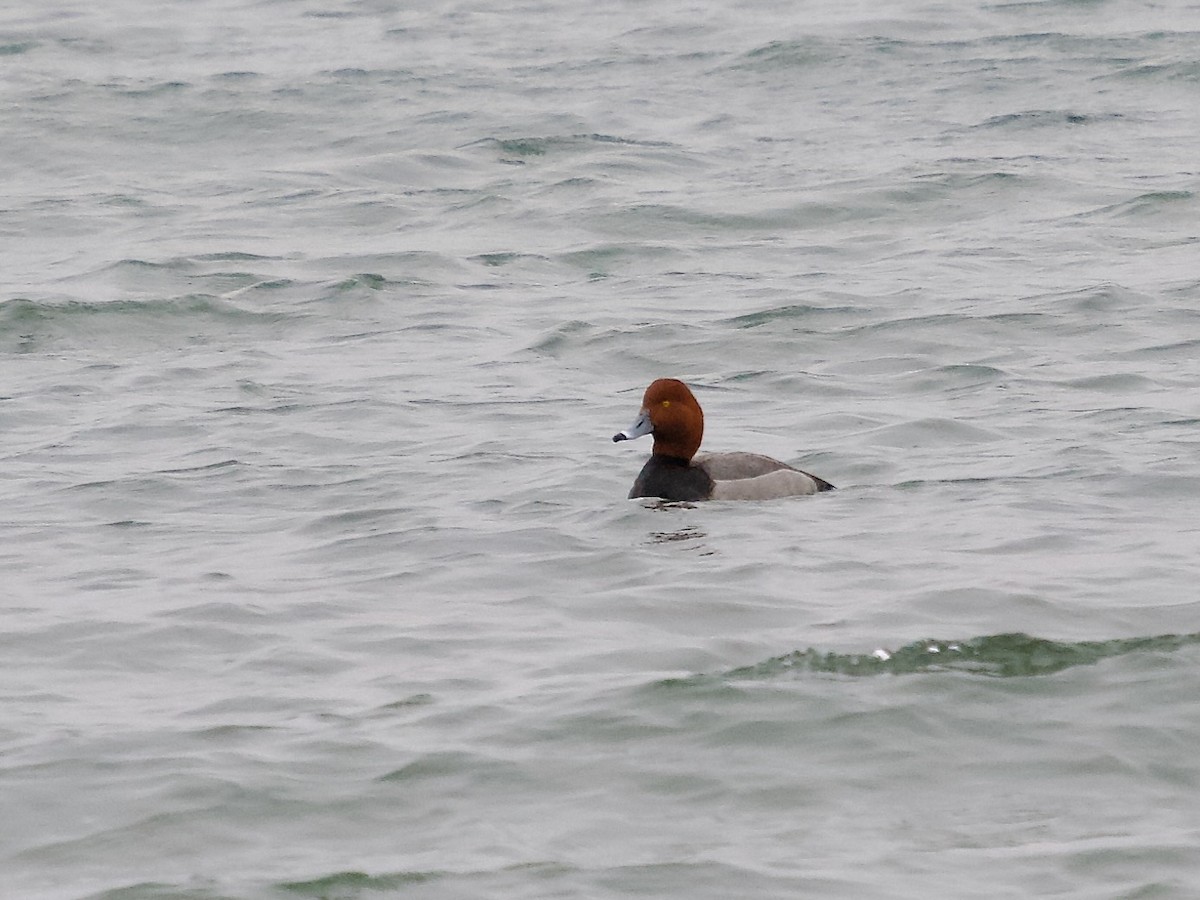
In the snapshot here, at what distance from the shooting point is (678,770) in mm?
6688

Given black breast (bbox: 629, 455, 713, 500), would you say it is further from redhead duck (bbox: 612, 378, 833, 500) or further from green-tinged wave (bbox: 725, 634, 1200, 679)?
green-tinged wave (bbox: 725, 634, 1200, 679)

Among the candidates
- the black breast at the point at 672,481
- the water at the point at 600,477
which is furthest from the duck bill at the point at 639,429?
the water at the point at 600,477

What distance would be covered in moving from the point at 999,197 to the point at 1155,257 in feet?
8.05

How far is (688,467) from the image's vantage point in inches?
421

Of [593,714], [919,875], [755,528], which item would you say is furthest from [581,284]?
[919,875]

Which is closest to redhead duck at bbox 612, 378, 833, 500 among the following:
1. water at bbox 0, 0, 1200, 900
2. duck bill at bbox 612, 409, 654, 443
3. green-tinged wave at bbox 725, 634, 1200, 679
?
duck bill at bbox 612, 409, 654, 443

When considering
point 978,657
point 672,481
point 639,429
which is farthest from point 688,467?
point 978,657

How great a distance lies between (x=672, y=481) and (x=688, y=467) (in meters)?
0.16

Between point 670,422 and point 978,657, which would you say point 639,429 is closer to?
point 670,422

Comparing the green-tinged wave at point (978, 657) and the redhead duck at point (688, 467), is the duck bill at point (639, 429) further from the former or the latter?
the green-tinged wave at point (978, 657)

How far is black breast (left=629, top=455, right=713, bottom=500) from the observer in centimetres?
1053

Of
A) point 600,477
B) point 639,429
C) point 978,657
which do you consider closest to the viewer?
point 978,657

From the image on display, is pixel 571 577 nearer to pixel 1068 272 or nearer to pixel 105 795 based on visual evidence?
pixel 105 795

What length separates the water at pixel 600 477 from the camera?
6.37m
